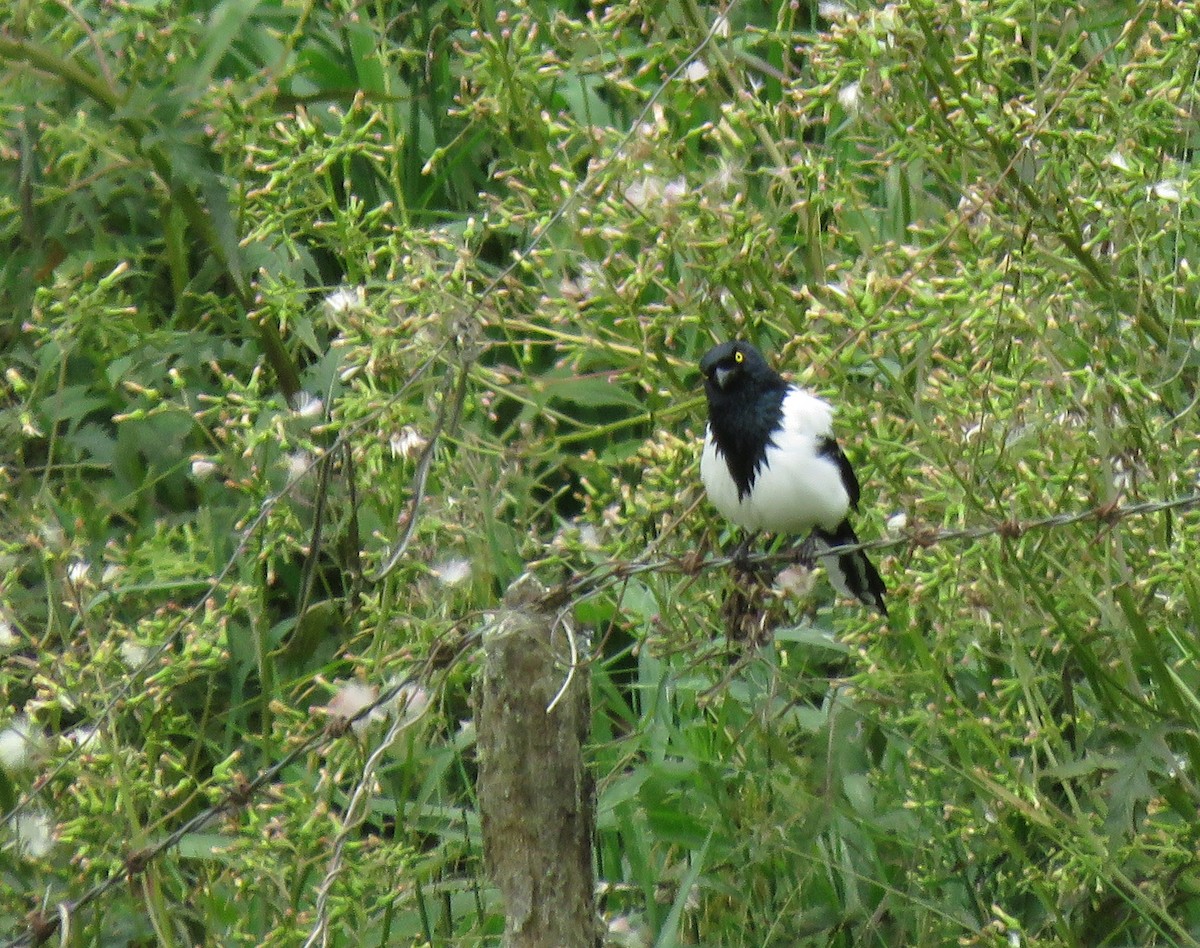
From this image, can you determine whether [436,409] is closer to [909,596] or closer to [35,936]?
[909,596]

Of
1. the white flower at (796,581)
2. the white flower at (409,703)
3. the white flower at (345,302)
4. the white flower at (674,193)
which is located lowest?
the white flower at (409,703)

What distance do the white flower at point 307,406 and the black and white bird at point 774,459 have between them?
0.74 m

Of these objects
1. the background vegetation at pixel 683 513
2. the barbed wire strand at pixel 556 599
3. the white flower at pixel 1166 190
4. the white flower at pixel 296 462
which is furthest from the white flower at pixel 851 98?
the white flower at pixel 296 462

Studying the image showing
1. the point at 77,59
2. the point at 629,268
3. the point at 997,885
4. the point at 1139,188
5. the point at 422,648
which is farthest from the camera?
the point at 77,59

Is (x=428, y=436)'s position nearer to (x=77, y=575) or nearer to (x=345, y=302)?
(x=345, y=302)

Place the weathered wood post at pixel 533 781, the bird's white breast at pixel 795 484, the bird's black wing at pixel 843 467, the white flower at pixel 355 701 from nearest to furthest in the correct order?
the weathered wood post at pixel 533 781
the white flower at pixel 355 701
the bird's white breast at pixel 795 484
the bird's black wing at pixel 843 467

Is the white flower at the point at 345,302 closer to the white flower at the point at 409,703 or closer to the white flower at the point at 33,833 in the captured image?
the white flower at the point at 409,703

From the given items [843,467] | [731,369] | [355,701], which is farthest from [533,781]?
[843,467]

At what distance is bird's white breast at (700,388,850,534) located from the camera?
384 centimetres

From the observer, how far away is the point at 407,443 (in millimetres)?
3434

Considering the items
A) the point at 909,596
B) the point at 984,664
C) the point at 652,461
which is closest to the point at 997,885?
the point at 984,664

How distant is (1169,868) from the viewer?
9.87 ft

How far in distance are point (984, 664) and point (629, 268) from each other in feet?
3.24

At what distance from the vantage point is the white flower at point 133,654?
125 inches
